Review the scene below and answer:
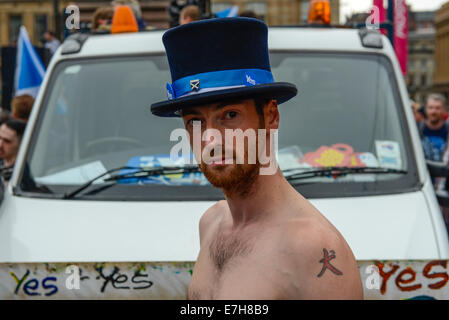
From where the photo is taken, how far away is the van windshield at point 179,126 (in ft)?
11.6

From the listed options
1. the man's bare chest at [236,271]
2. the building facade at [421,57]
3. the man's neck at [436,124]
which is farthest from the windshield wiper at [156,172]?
the building facade at [421,57]

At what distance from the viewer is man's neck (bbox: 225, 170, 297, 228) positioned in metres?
1.81

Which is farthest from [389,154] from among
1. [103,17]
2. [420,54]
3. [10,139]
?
[420,54]

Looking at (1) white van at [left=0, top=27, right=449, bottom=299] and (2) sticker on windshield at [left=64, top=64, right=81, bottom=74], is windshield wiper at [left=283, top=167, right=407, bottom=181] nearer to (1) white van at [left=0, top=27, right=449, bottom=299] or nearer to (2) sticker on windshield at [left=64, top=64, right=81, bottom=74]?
(1) white van at [left=0, top=27, right=449, bottom=299]

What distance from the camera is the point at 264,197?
5.95 feet

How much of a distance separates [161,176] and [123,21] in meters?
1.63

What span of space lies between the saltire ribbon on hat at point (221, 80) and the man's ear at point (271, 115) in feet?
0.20

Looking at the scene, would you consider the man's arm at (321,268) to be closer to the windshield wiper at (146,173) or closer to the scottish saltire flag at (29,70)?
the windshield wiper at (146,173)

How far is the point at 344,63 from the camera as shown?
163 inches

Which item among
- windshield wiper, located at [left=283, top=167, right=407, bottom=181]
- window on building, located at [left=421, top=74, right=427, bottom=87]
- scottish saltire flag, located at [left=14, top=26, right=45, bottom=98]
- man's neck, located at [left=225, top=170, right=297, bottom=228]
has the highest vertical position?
man's neck, located at [left=225, top=170, right=297, bottom=228]

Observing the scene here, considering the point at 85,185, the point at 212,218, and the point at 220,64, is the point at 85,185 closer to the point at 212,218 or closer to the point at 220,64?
the point at 212,218

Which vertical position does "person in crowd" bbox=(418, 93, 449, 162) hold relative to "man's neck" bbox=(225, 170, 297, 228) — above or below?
below

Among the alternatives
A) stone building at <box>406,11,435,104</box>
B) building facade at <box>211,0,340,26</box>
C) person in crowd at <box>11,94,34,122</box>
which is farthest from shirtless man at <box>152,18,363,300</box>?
stone building at <box>406,11,435,104</box>
